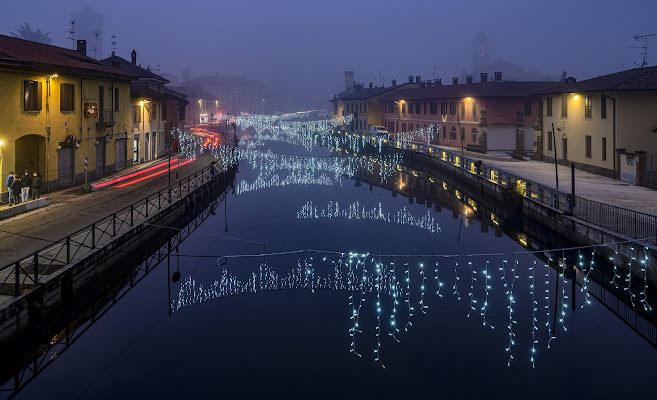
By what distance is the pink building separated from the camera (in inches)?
2549

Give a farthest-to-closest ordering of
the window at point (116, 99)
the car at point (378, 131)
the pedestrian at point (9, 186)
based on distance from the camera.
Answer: the car at point (378, 131)
the window at point (116, 99)
the pedestrian at point (9, 186)

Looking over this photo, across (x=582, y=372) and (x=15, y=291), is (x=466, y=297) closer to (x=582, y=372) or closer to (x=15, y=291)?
(x=582, y=372)

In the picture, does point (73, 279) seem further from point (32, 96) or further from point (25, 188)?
point (32, 96)

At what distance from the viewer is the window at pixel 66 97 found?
33844mm

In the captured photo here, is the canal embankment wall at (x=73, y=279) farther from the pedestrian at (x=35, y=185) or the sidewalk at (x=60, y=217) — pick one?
the pedestrian at (x=35, y=185)

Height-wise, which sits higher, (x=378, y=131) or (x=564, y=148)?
(x=378, y=131)

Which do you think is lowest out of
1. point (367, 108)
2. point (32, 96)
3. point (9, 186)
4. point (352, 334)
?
point (352, 334)

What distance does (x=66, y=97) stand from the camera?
34.6 meters

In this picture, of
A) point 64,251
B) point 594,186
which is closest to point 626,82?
point 594,186

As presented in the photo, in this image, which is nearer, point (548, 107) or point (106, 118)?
point (106, 118)

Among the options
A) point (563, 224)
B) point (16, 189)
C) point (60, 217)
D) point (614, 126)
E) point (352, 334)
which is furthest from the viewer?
point (614, 126)

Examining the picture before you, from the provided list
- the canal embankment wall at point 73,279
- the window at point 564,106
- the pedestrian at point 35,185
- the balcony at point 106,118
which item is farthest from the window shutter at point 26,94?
the window at point 564,106

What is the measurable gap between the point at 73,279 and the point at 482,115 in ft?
172

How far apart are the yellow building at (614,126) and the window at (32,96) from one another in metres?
24.9
